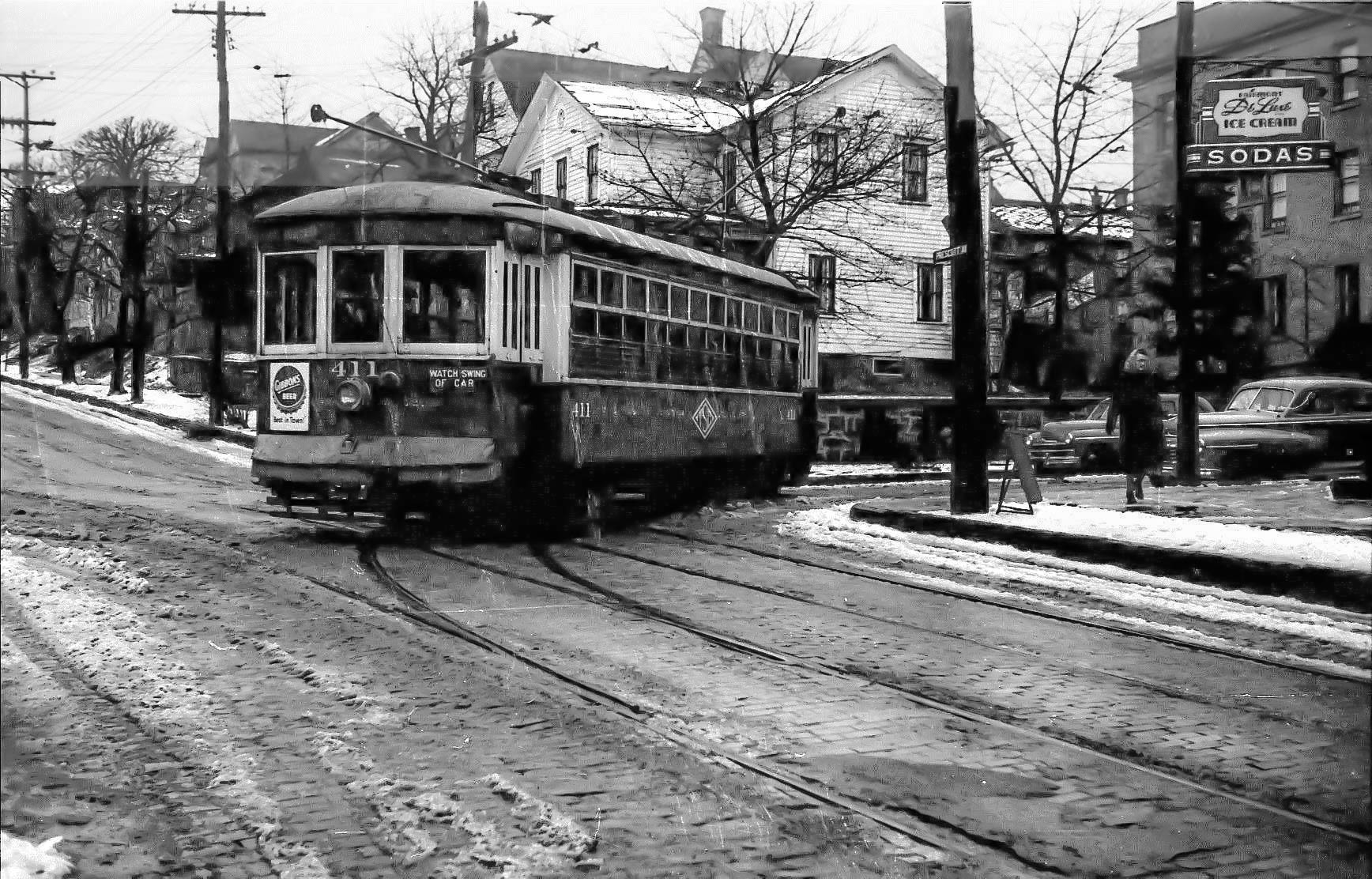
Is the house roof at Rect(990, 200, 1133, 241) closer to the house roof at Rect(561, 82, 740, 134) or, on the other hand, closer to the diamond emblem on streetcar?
the house roof at Rect(561, 82, 740, 134)

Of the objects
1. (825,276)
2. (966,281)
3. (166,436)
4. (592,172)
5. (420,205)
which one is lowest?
(166,436)

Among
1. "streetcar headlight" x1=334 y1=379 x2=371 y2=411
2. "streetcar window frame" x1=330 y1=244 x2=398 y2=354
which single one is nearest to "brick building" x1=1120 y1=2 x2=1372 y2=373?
"streetcar window frame" x1=330 y1=244 x2=398 y2=354

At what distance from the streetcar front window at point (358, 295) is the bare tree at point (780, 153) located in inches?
392

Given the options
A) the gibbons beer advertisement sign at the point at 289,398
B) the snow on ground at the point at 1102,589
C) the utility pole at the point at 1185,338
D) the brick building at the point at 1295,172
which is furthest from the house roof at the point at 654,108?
the gibbons beer advertisement sign at the point at 289,398

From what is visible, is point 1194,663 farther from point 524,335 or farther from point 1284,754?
point 524,335

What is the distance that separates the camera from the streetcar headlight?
469 inches

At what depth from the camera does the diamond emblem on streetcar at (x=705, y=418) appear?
1577 cm

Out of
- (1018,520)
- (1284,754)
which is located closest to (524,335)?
(1018,520)

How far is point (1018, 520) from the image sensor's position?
13.9 m

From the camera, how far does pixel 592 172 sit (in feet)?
91.9

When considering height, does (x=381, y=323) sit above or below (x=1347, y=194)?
below

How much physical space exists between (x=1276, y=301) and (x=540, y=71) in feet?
59.6

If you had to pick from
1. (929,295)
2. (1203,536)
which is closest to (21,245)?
(1203,536)

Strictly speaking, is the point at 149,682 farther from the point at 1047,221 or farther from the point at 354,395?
the point at 1047,221
